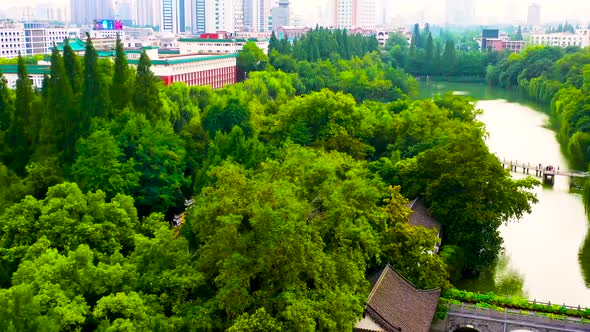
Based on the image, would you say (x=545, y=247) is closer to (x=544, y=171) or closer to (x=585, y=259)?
(x=585, y=259)

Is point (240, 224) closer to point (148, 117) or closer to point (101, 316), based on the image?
point (101, 316)

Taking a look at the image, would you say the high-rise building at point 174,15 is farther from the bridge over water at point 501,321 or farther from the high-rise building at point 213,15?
the bridge over water at point 501,321

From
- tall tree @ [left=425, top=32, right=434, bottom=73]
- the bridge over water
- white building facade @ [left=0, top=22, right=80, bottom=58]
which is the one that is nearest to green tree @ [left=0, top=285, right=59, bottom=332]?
the bridge over water

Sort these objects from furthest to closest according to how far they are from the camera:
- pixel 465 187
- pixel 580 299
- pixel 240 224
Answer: pixel 465 187 < pixel 580 299 < pixel 240 224

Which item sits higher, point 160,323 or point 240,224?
point 240,224

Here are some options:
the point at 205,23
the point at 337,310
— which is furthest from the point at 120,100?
the point at 205,23

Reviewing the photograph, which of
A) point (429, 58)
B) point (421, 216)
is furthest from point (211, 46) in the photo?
point (421, 216)

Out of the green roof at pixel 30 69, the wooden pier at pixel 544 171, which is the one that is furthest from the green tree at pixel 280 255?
the green roof at pixel 30 69
